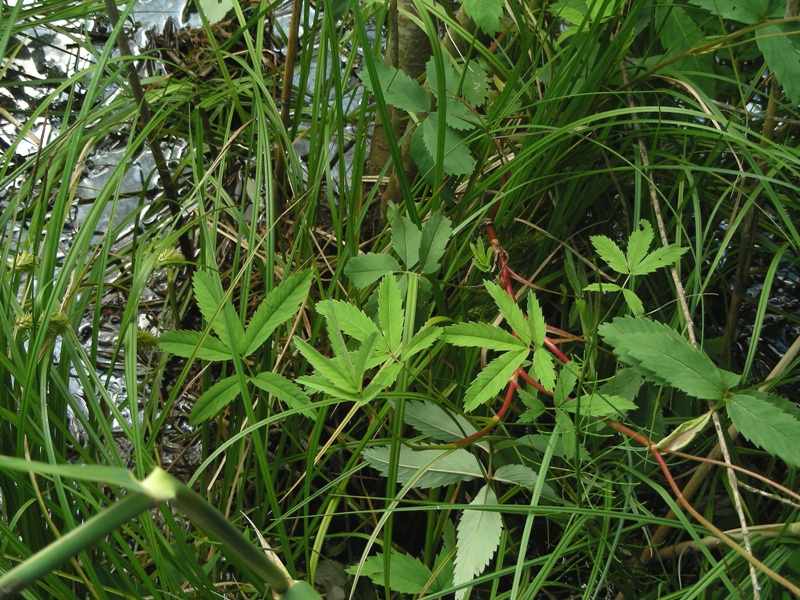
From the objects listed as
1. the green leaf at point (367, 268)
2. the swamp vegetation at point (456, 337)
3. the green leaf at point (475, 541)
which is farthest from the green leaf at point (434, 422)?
the green leaf at point (367, 268)

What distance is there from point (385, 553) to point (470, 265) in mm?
593

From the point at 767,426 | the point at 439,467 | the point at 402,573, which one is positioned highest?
the point at 767,426

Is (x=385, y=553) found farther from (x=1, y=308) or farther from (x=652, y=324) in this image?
(x=1, y=308)

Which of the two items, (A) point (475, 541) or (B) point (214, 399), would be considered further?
(B) point (214, 399)

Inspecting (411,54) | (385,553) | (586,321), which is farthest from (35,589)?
(411,54)

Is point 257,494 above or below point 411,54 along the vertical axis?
below

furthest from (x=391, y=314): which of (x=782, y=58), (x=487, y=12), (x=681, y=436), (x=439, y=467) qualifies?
(x=782, y=58)

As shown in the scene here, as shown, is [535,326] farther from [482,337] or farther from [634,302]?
[634,302]

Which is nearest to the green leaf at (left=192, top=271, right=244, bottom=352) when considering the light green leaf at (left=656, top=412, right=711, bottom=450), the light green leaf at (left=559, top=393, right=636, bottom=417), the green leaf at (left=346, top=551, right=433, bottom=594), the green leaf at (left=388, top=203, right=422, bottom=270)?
the green leaf at (left=388, top=203, right=422, bottom=270)

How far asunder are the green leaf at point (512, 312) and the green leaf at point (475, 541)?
0.76ft

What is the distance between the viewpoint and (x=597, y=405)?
3.23ft

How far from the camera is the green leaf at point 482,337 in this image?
0.96 meters

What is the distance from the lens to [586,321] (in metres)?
1.07

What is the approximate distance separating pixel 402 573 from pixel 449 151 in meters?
0.71
